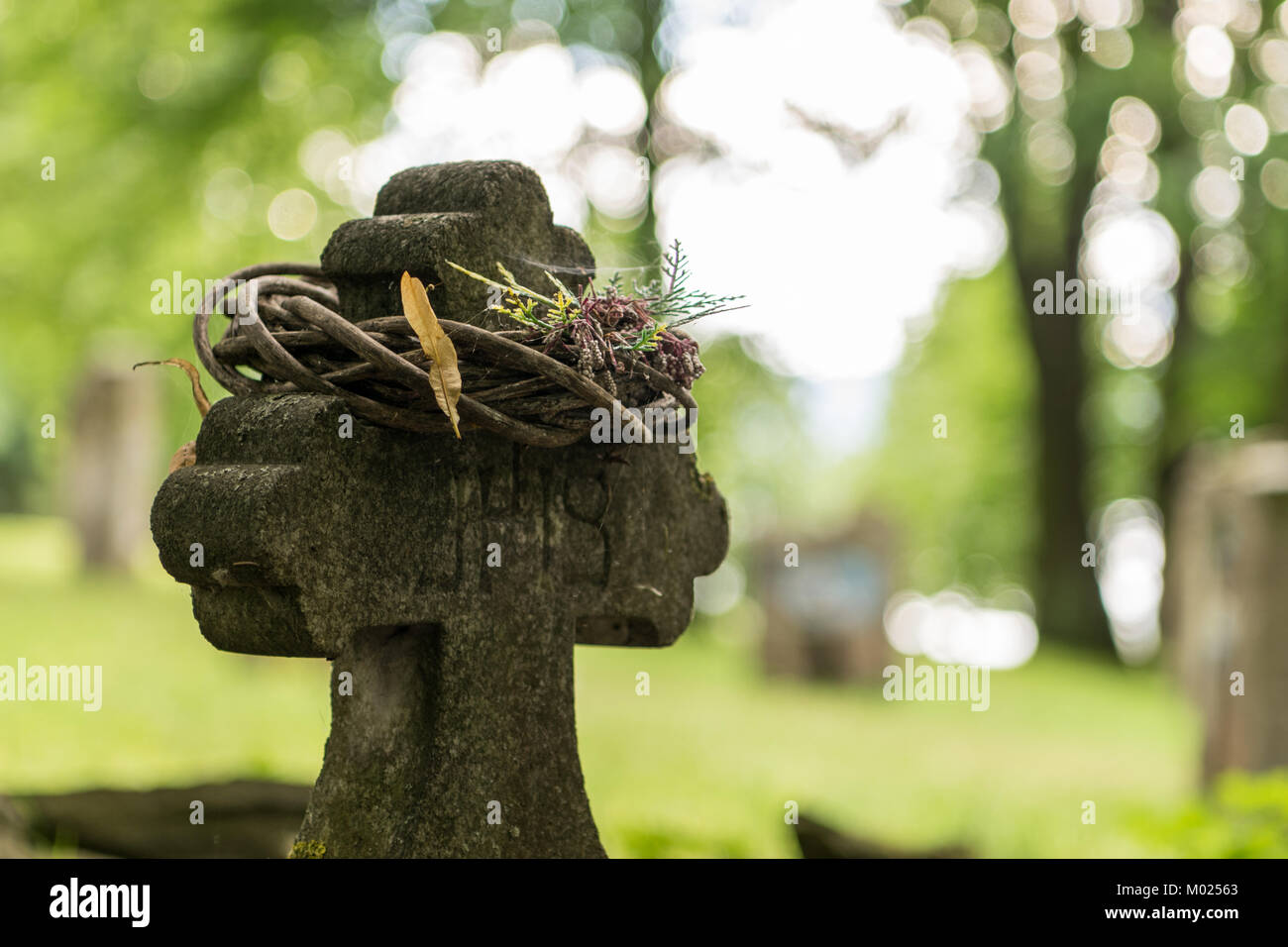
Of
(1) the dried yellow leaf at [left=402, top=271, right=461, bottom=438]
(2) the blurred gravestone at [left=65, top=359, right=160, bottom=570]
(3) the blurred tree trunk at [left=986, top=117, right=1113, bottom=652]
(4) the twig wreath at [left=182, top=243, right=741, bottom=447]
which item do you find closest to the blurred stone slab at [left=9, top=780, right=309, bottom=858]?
(4) the twig wreath at [left=182, top=243, right=741, bottom=447]

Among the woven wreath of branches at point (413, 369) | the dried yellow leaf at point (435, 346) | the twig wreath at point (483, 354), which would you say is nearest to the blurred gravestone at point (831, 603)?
the twig wreath at point (483, 354)

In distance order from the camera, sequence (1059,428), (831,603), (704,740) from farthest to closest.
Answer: (1059,428)
(831,603)
(704,740)

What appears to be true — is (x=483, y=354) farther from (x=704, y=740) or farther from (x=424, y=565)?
(x=704, y=740)

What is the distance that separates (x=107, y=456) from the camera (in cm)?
1423

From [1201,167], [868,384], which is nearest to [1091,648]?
[1201,167]

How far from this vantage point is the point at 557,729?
11.2 ft

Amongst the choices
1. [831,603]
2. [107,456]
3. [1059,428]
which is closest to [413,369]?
[831,603]

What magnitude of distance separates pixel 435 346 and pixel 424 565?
59 cm

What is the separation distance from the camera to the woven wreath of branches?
2.83m

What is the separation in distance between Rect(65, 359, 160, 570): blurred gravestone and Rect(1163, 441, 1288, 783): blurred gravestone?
1063 centimetres

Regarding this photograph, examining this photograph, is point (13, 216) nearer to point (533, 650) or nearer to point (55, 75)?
point (55, 75)

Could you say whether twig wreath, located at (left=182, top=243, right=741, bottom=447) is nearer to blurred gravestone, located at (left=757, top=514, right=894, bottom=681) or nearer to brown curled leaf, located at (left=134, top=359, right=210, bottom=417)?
brown curled leaf, located at (left=134, top=359, right=210, bottom=417)

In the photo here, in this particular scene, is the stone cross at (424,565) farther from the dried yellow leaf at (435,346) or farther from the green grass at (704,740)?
the green grass at (704,740)
